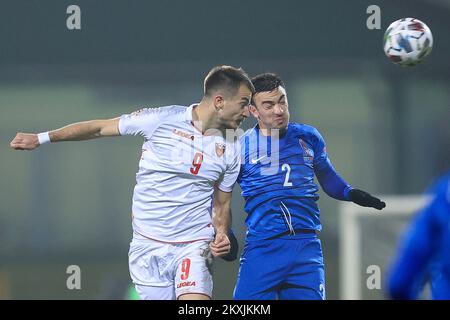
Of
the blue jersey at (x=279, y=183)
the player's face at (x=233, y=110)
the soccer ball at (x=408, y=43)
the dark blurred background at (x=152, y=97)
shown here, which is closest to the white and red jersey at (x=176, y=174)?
the player's face at (x=233, y=110)

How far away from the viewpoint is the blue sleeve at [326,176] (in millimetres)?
5910

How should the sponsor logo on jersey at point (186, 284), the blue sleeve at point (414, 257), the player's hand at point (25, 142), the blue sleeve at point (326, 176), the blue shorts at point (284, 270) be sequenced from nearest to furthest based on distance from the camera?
the blue sleeve at point (414, 257) < the sponsor logo on jersey at point (186, 284) < the player's hand at point (25, 142) < the blue shorts at point (284, 270) < the blue sleeve at point (326, 176)

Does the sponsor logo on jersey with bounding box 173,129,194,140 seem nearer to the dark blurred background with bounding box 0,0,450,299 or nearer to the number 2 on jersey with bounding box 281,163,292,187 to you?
the dark blurred background with bounding box 0,0,450,299

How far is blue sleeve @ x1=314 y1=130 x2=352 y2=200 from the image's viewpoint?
591 centimetres

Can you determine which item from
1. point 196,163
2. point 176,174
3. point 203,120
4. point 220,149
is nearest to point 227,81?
point 203,120

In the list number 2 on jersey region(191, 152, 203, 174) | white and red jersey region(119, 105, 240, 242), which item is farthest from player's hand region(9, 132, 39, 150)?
number 2 on jersey region(191, 152, 203, 174)

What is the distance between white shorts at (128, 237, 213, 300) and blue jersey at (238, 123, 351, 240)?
0.49 m

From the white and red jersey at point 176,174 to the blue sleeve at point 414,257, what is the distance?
2.97m

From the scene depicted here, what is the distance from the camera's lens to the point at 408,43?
5.63m

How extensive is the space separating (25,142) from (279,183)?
Answer: 153 cm

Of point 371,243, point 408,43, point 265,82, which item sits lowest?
point 371,243

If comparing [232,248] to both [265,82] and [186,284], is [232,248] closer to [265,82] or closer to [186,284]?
[186,284]

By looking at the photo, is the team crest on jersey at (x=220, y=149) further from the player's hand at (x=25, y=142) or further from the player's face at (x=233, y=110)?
the player's hand at (x=25, y=142)
